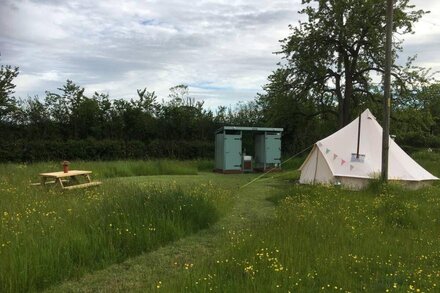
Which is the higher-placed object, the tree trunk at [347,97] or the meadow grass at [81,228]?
the tree trunk at [347,97]

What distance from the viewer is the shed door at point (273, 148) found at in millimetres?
23656

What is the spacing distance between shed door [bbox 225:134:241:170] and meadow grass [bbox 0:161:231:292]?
1179 centimetres

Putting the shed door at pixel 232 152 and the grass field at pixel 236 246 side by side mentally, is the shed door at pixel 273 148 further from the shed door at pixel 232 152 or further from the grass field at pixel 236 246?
the grass field at pixel 236 246

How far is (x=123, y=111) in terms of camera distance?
27.9 m

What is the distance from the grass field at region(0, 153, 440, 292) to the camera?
16.9 feet

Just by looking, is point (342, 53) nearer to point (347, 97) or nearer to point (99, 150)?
point (347, 97)

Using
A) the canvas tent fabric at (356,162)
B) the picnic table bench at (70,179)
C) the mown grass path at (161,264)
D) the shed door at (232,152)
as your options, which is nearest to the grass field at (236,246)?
the mown grass path at (161,264)

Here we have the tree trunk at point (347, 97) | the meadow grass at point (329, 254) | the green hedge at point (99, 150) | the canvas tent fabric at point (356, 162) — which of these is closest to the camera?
the meadow grass at point (329, 254)

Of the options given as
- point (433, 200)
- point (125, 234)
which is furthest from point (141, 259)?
point (433, 200)

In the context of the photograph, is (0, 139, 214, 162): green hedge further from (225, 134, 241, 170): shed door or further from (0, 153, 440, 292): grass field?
(0, 153, 440, 292): grass field

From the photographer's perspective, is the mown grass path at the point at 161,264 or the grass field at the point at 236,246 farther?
the mown grass path at the point at 161,264

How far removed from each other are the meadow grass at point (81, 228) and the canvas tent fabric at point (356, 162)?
6.60 m

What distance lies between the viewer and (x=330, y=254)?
617 cm

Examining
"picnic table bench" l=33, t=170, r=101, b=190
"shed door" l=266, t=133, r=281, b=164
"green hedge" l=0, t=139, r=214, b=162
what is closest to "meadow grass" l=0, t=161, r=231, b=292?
"picnic table bench" l=33, t=170, r=101, b=190
